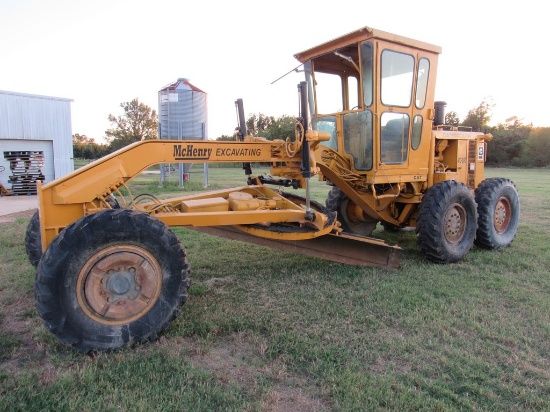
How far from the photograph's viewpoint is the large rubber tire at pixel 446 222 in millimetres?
5770

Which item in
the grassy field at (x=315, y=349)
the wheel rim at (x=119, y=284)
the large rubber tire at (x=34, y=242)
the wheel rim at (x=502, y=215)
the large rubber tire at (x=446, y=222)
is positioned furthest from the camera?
the wheel rim at (x=502, y=215)

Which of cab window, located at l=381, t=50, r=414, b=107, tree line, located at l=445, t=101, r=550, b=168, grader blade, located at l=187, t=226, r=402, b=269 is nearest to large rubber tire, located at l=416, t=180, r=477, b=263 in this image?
grader blade, located at l=187, t=226, r=402, b=269

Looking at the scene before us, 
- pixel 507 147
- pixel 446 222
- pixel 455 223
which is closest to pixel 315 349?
pixel 446 222

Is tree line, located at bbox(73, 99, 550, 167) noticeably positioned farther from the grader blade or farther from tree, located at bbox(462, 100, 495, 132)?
the grader blade

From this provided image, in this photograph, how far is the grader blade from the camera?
5129mm

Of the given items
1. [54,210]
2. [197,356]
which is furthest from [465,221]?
[54,210]

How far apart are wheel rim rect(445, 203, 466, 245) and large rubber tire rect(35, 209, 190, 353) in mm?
3950

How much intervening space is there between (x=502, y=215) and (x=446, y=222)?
182 centimetres

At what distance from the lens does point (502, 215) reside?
282 inches

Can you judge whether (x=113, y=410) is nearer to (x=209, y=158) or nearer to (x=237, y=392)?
(x=237, y=392)

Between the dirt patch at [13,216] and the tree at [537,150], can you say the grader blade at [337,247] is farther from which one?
the tree at [537,150]

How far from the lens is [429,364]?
3164 mm

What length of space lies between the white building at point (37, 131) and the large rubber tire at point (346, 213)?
14266 millimetres

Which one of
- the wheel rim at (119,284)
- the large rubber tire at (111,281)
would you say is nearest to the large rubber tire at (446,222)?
the large rubber tire at (111,281)
